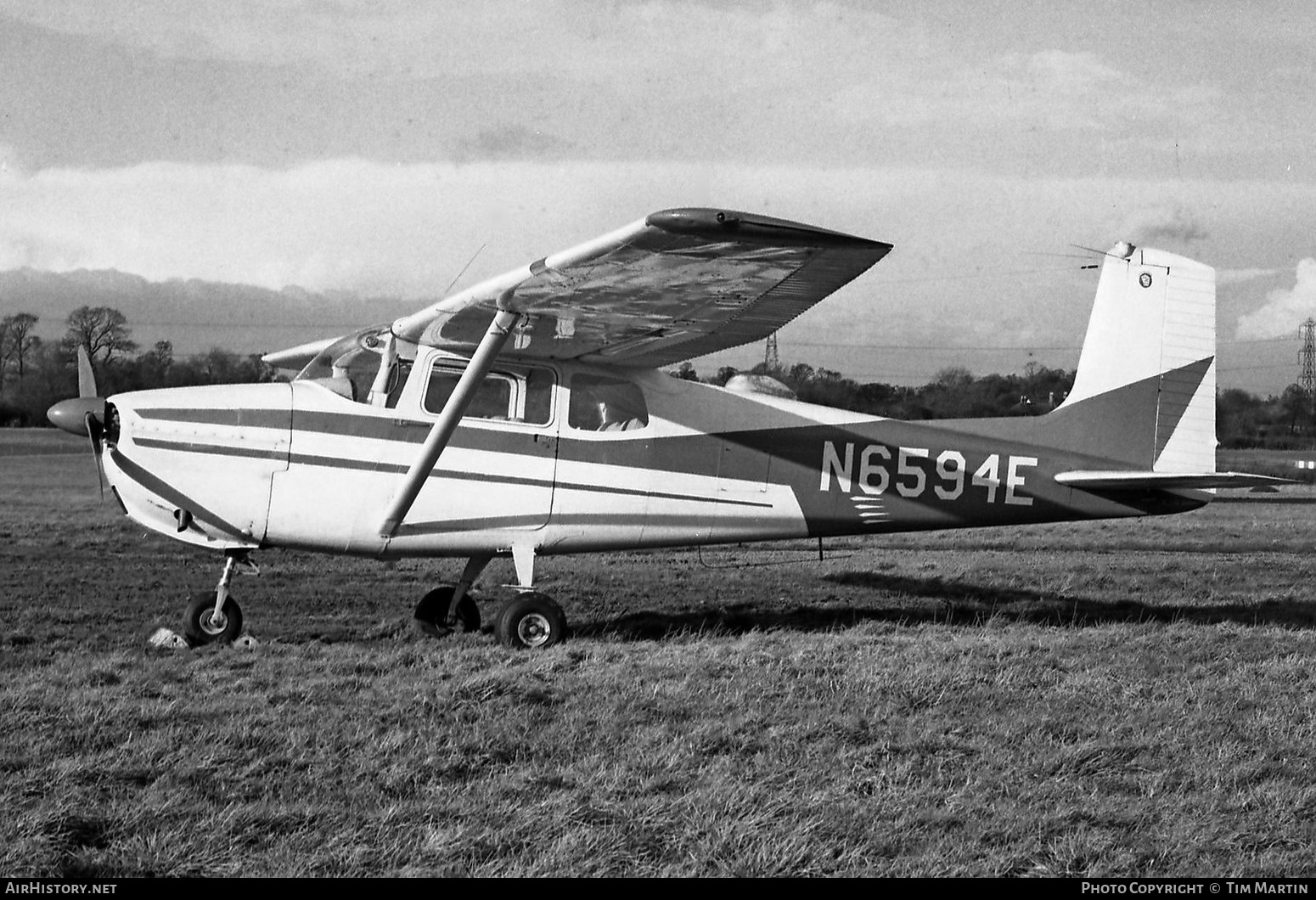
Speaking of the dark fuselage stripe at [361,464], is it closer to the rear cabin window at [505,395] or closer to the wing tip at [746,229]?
the rear cabin window at [505,395]

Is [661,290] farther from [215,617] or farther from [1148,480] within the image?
[1148,480]

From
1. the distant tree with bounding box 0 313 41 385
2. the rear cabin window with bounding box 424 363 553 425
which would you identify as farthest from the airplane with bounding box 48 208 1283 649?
the distant tree with bounding box 0 313 41 385

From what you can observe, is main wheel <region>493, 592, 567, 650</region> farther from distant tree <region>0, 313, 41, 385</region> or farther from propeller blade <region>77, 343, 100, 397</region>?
distant tree <region>0, 313, 41, 385</region>

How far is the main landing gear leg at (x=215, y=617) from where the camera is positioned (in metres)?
7.52

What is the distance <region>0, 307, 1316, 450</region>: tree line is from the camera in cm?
1902

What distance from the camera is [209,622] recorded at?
7586 mm

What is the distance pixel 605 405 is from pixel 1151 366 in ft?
14.8

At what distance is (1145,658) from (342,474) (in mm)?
5316

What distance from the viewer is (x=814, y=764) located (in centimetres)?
467

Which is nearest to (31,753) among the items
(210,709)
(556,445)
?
(210,709)

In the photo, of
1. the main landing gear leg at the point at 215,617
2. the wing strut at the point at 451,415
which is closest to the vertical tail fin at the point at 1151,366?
the wing strut at the point at 451,415

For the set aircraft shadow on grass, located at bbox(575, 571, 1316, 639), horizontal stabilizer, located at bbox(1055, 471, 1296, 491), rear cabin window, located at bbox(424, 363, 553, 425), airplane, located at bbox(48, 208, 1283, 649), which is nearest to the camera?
airplane, located at bbox(48, 208, 1283, 649)

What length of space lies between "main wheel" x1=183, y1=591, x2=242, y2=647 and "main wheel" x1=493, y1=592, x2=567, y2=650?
1.74 m
